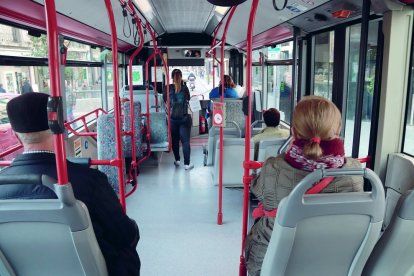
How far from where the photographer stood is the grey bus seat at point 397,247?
63.7 inches

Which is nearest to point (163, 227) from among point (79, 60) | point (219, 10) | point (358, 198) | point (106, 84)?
point (358, 198)

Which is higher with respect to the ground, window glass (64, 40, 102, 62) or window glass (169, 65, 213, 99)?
window glass (64, 40, 102, 62)

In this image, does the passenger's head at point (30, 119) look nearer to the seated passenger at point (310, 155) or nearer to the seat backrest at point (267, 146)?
the seated passenger at point (310, 155)

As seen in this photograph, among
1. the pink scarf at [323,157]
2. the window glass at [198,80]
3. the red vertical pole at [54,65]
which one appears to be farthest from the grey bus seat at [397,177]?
the window glass at [198,80]

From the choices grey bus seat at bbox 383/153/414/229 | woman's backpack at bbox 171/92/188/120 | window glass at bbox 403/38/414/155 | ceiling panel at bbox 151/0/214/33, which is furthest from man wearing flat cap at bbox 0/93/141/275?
woman's backpack at bbox 171/92/188/120

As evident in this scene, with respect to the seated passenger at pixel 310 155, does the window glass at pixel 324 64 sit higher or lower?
higher

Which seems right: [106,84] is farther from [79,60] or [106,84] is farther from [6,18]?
[6,18]

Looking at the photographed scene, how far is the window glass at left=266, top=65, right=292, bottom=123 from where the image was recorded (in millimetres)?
5824

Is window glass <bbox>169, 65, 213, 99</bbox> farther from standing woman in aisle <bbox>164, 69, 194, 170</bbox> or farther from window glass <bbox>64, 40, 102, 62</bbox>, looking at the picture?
standing woman in aisle <bbox>164, 69, 194, 170</bbox>

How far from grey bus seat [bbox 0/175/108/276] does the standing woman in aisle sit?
433cm

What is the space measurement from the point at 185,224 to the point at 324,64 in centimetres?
244

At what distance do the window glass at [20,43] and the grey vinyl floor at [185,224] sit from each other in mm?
1904

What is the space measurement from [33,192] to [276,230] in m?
0.97

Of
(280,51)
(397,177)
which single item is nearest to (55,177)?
(397,177)
